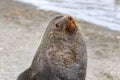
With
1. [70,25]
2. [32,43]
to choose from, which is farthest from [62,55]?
[32,43]

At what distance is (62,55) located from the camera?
3.65 m

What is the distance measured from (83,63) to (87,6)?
11.8m

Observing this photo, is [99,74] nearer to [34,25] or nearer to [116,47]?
[116,47]

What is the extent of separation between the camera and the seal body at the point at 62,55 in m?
3.63

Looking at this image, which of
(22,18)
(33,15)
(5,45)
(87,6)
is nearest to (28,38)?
(5,45)

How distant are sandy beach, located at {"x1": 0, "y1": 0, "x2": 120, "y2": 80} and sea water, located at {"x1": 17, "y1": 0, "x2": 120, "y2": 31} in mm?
587

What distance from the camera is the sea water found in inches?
509

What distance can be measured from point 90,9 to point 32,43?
5861 mm

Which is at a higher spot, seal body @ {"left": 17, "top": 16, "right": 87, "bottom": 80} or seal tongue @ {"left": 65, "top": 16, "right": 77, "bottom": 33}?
seal tongue @ {"left": 65, "top": 16, "right": 77, "bottom": 33}

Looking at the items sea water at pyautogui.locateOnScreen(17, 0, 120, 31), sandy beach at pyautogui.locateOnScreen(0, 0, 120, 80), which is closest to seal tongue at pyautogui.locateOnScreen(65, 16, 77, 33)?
sandy beach at pyautogui.locateOnScreen(0, 0, 120, 80)

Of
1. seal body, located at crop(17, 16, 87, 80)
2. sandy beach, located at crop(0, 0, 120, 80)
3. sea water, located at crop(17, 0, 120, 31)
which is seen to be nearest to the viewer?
seal body, located at crop(17, 16, 87, 80)

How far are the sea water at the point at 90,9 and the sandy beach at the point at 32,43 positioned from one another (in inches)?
23.1

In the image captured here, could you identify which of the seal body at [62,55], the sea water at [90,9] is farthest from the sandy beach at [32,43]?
the seal body at [62,55]

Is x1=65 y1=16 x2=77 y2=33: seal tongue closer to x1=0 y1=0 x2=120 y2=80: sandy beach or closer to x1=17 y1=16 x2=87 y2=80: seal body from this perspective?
x1=17 y1=16 x2=87 y2=80: seal body
